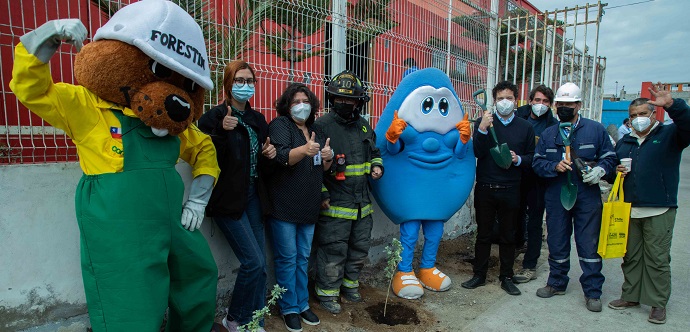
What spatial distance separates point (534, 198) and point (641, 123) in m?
1.28

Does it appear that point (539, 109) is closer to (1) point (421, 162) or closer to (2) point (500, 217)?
(2) point (500, 217)

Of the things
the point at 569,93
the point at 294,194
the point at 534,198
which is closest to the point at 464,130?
the point at 569,93

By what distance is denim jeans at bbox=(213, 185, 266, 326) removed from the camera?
294 cm

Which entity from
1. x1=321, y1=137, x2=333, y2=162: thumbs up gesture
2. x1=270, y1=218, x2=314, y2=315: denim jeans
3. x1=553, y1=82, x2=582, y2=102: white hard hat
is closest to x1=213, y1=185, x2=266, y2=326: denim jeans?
x1=270, y1=218, x2=314, y2=315: denim jeans

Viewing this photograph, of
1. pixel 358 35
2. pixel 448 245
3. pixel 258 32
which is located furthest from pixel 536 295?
pixel 258 32

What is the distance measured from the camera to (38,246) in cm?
253

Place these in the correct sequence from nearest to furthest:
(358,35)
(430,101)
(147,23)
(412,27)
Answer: (147,23) → (430,101) → (358,35) → (412,27)

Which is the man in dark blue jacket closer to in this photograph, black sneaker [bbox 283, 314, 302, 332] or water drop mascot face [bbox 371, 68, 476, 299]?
water drop mascot face [bbox 371, 68, 476, 299]

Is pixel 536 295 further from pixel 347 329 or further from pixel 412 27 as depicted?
pixel 412 27

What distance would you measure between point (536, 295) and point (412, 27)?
3.13 metres

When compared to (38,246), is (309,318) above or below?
below

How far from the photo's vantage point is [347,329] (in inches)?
134

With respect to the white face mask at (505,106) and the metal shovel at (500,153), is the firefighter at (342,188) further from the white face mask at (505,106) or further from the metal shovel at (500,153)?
the white face mask at (505,106)

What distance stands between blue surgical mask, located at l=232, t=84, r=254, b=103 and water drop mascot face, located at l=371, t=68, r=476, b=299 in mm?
1453
